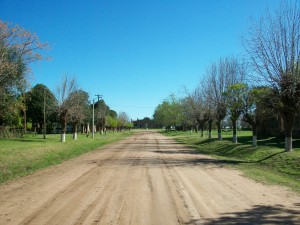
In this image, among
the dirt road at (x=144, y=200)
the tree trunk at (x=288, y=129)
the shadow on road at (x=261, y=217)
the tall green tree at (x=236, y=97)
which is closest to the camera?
the shadow on road at (x=261, y=217)

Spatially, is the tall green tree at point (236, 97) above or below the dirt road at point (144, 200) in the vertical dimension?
above

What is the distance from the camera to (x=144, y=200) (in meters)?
9.77

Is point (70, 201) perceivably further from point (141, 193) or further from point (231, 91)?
point (231, 91)

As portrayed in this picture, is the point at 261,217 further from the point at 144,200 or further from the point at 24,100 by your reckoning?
the point at 24,100

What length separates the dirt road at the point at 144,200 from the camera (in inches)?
307

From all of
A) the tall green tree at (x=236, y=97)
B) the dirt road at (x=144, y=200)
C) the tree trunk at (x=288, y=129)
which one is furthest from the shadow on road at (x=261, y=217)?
the tall green tree at (x=236, y=97)

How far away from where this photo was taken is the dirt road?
7.79 m

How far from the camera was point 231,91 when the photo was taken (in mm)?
35250

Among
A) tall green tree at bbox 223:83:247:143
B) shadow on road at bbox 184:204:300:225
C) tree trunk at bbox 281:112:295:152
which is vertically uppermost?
tall green tree at bbox 223:83:247:143

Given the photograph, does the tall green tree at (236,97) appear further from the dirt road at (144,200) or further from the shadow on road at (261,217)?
the shadow on road at (261,217)

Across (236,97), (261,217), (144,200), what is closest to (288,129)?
(236,97)

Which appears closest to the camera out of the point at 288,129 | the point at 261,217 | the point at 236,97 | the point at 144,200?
the point at 261,217

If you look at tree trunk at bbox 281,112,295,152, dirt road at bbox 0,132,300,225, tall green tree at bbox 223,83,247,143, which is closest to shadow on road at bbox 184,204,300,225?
dirt road at bbox 0,132,300,225

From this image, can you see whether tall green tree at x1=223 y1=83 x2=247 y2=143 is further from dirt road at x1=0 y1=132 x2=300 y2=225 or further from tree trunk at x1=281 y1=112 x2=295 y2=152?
dirt road at x1=0 y1=132 x2=300 y2=225
